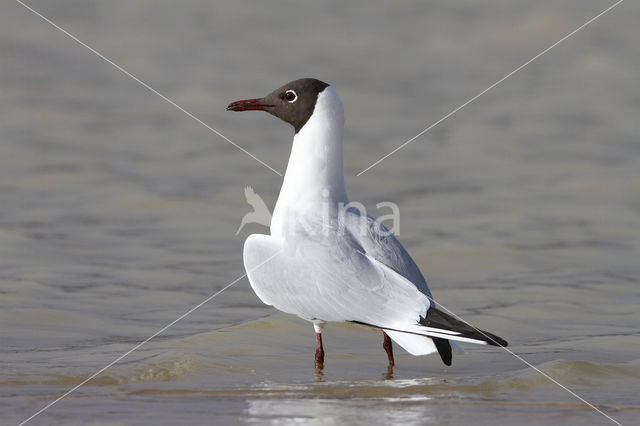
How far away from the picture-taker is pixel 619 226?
11.5 m

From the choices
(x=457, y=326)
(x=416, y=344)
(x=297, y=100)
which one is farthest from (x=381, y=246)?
(x=297, y=100)

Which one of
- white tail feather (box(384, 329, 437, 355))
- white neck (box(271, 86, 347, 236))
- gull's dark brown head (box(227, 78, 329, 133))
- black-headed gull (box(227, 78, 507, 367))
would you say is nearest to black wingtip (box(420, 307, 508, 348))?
black-headed gull (box(227, 78, 507, 367))

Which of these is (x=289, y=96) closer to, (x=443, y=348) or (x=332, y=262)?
(x=332, y=262)

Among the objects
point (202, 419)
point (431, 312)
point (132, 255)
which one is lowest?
point (202, 419)

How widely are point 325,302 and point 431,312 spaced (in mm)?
658

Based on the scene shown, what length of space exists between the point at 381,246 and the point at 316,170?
73 cm

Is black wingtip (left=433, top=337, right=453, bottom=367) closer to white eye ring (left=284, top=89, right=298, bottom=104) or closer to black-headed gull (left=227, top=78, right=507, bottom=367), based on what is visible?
black-headed gull (left=227, top=78, right=507, bottom=367)

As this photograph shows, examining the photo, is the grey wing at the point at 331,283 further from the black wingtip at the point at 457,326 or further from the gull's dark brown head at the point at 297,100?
the gull's dark brown head at the point at 297,100

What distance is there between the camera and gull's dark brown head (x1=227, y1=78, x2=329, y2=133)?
6.96 metres

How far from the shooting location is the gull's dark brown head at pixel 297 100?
6.96 meters

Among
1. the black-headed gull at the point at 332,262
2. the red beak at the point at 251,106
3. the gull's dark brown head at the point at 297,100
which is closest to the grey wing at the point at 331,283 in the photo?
the black-headed gull at the point at 332,262

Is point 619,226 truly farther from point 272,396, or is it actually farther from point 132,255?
point 272,396

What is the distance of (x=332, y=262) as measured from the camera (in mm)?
6309

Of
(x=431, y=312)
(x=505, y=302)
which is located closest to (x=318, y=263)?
(x=431, y=312)
